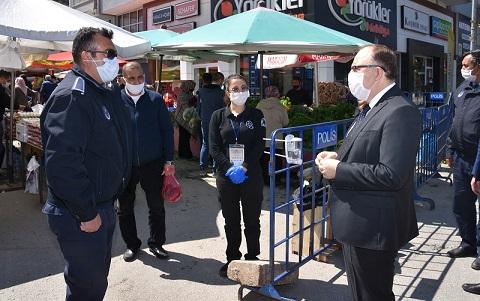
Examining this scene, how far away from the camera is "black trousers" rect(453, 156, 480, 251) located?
462 centimetres

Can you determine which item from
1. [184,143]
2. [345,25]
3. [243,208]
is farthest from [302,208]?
[345,25]

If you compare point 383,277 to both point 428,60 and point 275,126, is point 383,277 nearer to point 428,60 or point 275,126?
point 275,126

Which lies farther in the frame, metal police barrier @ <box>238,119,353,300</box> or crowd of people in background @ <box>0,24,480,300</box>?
metal police barrier @ <box>238,119,353,300</box>

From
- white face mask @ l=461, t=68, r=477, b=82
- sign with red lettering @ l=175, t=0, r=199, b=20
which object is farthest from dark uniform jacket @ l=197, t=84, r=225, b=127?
sign with red lettering @ l=175, t=0, r=199, b=20

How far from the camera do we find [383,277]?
2506mm

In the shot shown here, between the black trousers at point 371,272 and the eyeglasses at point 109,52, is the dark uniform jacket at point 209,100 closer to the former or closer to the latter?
the eyeglasses at point 109,52

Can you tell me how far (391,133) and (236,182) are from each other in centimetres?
176

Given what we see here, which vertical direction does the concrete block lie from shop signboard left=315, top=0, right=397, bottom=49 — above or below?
below

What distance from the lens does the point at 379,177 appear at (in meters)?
2.30

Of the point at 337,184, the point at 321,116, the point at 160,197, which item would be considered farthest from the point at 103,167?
the point at 321,116

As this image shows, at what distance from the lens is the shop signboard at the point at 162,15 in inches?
715

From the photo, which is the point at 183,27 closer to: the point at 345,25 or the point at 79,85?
the point at 345,25

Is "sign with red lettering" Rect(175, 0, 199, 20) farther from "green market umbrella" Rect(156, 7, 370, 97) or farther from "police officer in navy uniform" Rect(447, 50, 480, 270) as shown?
"police officer in navy uniform" Rect(447, 50, 480, 270)

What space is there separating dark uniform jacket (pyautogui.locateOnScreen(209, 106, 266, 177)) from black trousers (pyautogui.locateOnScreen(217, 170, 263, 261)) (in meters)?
Answer: 0.09
